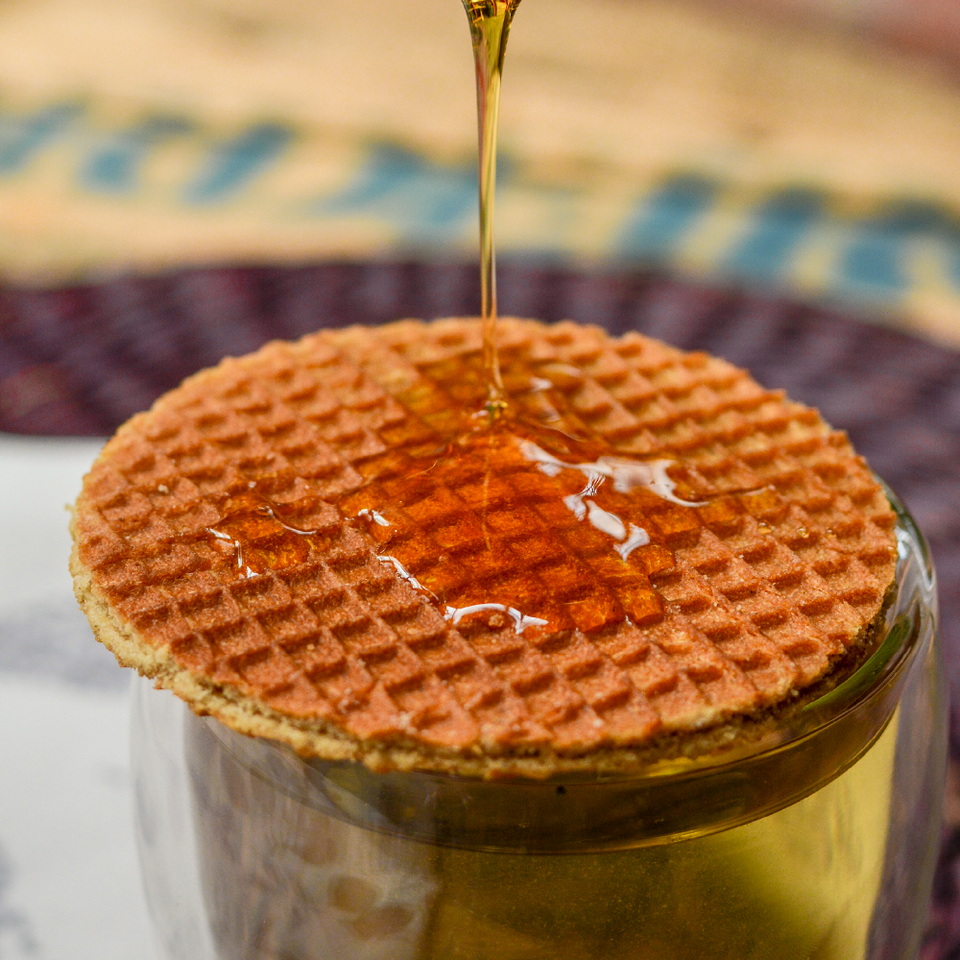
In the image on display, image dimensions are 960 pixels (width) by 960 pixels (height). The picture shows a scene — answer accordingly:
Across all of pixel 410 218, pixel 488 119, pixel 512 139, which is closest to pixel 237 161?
pixel 410 218

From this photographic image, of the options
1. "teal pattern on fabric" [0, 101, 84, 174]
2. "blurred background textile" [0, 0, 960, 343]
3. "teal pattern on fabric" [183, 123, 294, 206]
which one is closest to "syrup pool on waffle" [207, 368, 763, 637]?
"blurred background textile" [0, 0, 960, 343]

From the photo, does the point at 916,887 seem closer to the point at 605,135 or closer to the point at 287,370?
the point at 287,370

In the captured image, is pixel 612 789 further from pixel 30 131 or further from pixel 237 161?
pixel 30 131

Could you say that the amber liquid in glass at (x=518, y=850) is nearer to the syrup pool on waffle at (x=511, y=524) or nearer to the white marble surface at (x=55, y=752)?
the syrup pool on waffle at (x=511, y=524)

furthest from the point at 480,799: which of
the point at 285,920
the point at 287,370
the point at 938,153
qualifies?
the point at 938,153

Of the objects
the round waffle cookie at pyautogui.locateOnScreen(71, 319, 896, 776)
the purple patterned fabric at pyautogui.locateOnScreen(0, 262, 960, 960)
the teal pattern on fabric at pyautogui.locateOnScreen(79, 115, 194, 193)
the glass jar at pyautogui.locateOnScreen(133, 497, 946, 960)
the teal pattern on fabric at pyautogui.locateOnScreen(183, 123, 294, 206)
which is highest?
the round waffle cookie at pyautogui.locateOnScreen(71, 319, 896, 776)

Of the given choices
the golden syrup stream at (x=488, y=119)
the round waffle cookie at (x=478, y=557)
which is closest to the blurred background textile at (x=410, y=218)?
the round waffle cookie at (x=478, y=557)

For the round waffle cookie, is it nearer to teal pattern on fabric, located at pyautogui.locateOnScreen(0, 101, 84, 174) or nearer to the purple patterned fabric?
the purple patterned fabric
